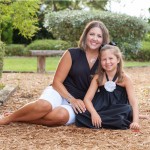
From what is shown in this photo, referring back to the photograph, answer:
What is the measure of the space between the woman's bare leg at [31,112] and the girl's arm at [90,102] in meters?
0.40

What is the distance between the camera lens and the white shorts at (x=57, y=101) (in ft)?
15.3

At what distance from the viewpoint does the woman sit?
15.1 feet

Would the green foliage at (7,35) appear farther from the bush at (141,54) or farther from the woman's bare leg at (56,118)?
the woman's bare leg at (56,118)

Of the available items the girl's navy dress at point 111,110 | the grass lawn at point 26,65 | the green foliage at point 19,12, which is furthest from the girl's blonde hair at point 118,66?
the grass lawn at point 26,65

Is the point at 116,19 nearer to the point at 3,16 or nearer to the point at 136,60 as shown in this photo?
the point at 136,60

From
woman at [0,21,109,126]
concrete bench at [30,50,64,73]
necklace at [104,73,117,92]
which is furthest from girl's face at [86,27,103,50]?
concrete bench at [30,50,64,73]

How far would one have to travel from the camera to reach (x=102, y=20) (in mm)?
15164

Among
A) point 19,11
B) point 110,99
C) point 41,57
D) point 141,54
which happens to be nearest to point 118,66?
point 110,99

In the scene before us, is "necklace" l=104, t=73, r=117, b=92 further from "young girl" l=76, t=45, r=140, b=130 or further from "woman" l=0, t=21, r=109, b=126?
"woman" l=0, t=21, r=109, b=126

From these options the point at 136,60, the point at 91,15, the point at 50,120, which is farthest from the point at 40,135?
the point at 136,60

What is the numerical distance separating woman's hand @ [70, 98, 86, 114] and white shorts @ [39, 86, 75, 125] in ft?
0.22

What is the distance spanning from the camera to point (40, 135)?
433cm

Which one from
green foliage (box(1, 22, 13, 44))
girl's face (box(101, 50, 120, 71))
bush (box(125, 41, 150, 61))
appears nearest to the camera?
girl's face (box(101, 50, 120, 71))

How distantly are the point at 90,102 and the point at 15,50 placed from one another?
46.6 ft
